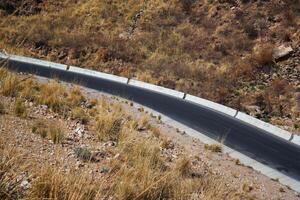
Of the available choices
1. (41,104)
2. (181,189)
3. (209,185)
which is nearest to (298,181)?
(209,185)

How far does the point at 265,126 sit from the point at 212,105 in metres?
3.78

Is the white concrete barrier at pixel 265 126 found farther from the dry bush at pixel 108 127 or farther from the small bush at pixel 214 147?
the dry bush at pixel 108 127

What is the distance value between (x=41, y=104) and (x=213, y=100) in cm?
1189

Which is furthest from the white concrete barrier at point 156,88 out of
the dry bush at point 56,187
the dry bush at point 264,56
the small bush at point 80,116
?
the dry bush at point 56,187

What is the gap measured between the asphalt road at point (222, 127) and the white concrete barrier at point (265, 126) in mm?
426

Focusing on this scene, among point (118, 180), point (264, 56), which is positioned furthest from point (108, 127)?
point (264, 56)

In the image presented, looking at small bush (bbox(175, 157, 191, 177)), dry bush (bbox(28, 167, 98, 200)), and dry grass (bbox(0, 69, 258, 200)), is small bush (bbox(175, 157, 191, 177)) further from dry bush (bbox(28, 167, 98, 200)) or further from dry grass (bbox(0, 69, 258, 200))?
dry bush (bbox(28, 167, 98, 200))

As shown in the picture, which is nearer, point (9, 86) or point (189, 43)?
point (9, 86)

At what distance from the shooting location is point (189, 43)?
29703mm

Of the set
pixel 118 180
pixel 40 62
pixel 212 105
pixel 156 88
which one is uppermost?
pixel 118 180

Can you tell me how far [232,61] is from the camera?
26.4 m

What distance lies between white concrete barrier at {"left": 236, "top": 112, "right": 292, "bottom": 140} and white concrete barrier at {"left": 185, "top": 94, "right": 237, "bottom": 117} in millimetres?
582

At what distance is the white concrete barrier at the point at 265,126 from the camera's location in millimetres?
16819

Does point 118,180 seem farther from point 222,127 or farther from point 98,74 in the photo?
point 98,74
